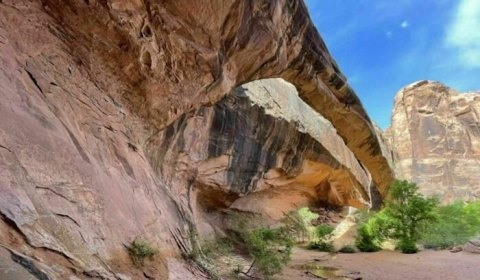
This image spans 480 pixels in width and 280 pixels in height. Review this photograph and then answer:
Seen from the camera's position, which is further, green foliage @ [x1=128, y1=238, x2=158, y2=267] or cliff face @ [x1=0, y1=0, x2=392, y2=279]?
green foliage @ [x1=128, y1=238, x2=158, y2=267]

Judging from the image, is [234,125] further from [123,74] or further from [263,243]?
[123,74]

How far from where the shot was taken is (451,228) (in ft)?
53.8

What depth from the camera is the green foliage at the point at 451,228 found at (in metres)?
14.6

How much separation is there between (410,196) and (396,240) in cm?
212

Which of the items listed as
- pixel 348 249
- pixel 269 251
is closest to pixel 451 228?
pixel 348 249

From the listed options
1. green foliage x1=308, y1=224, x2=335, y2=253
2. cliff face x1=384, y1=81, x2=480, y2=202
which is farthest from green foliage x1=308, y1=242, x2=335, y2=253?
cliff face x1=384, y1=81, x2=480, y2=202

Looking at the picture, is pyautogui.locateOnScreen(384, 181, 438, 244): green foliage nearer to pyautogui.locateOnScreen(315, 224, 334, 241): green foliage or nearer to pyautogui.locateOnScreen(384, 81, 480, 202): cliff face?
pyautogui.locateOnScreen(315, 224, 334, 241): green foliage

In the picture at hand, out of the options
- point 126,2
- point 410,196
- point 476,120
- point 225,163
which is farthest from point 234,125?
point 476,120

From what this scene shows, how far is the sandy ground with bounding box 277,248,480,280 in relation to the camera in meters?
8.66

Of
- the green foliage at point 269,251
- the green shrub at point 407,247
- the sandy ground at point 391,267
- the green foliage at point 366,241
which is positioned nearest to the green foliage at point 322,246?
the green foliage at point 366,241

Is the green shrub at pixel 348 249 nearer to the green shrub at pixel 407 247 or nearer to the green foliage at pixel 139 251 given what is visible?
the green shrub at pixel 407 247

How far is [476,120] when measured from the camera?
4725cm

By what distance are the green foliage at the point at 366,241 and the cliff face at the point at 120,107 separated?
7458 millimetres

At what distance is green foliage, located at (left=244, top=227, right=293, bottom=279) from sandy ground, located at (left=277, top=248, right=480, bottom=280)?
0.66 m
